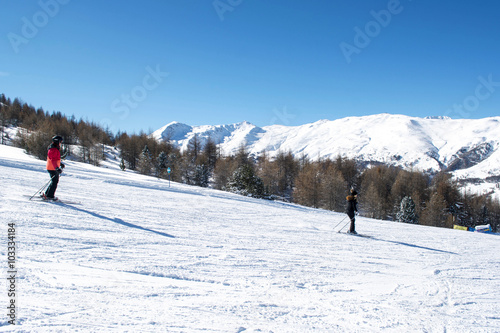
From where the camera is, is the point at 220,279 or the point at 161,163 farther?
the point at 161,163

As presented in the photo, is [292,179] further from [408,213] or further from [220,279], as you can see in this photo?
[220,279]

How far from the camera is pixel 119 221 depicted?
8.46m

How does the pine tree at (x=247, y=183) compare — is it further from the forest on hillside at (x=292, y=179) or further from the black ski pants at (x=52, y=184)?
the black ski pants at (x=52, y=184)

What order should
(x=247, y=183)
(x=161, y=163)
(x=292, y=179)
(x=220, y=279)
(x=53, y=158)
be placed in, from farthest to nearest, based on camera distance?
(x=292, y=179), (x=161, y=163), (x=247, y=183), (x=53, y=158), (x=220, y=279)

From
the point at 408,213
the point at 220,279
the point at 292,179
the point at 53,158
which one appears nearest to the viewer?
the point at 220,279

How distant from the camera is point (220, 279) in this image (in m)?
5.04

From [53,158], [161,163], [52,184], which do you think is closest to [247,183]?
[161,163]

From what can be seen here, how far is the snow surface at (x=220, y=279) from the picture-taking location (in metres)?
3.54

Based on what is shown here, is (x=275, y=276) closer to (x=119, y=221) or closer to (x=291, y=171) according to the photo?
(x=119, y=221)

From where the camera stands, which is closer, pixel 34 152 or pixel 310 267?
pixel 310 267

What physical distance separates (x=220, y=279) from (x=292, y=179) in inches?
2968

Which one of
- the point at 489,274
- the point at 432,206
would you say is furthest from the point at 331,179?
the point at 489,274

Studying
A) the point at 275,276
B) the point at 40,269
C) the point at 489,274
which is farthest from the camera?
the point at 489,274

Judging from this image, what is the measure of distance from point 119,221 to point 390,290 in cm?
769
